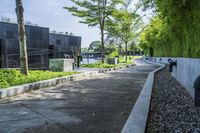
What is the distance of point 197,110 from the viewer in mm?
4531

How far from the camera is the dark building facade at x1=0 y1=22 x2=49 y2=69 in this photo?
50.0ft

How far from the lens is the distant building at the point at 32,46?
15.3 m

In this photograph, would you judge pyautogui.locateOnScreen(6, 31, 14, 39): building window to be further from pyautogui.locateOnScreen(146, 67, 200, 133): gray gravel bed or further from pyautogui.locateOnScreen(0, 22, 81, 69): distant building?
pyautogui.locateOnScreen(146, 67, 200, 133): gray gravel bed

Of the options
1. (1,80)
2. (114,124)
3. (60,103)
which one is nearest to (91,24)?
(1,80)

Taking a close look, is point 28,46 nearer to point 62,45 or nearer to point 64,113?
point 62,45

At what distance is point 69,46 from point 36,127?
19.2 m

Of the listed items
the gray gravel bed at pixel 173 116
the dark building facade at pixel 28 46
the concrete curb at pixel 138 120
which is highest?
the dark building facade at pixel 28 46

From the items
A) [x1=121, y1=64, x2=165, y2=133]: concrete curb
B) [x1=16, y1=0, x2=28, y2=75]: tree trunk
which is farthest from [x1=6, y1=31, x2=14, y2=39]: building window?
[x1=121, y1=64, x2=165, y2=133]: concrete curb

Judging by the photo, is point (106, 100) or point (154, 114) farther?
point (106, 100)

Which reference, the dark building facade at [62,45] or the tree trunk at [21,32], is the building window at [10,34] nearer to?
the dark building facade at [62,45]

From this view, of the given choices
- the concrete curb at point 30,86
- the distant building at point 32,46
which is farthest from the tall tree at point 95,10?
the concrete curb at point 30,86

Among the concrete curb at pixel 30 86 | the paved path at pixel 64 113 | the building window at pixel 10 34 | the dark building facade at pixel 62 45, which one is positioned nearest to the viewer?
the paved path at pixel 64 113

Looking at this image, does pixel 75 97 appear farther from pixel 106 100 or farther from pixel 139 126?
pixel 139 126

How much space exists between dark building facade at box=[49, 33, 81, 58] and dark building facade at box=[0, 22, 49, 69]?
5.50 feet
